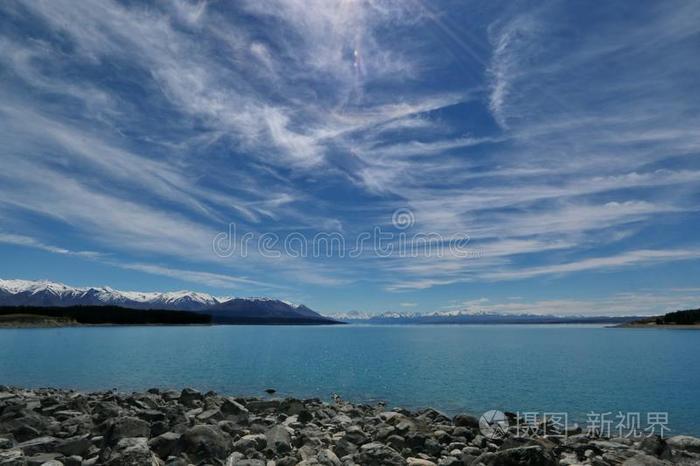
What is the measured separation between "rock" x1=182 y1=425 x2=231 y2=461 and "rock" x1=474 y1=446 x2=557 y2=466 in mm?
9953

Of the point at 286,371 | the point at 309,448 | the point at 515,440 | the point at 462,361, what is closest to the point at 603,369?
the point at 462,361

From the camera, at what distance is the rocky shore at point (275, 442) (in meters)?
16.2

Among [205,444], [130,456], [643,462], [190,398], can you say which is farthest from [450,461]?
[190,398]

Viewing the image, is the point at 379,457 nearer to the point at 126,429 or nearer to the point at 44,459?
the point at 126,429

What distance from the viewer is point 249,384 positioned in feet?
154

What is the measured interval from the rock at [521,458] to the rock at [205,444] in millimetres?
9953

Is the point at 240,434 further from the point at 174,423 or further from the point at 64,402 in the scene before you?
the point at 64,402

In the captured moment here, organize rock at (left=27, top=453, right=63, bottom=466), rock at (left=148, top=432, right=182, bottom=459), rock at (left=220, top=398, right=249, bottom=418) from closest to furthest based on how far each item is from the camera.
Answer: rock at (left=27, top=453, right=63, bottom=466) → rock at (left=148, top=432, right=182, bottom=459) → rock at (left=220, top=398, right=249, bottom=418)

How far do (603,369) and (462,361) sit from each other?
749 inches

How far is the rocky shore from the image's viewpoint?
16.2 metres

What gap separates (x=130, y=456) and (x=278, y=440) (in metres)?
6.39

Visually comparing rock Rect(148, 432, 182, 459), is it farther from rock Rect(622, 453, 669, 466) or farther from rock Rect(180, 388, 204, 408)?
rock Rect(622, 453, 669, 466)

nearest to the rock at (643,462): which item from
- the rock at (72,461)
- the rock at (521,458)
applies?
the rock at (521,458)

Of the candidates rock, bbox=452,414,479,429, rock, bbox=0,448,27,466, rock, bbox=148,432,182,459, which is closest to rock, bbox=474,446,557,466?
rock, bbox=452,414,479,429
